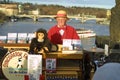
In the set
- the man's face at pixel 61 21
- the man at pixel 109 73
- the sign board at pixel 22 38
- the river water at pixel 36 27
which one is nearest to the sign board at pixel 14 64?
the sign board at pixel 22 38

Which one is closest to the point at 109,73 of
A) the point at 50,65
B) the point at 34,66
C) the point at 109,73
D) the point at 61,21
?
the point at 109,73

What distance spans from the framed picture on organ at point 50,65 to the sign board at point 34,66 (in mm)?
183

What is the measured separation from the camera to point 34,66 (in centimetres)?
→ 701

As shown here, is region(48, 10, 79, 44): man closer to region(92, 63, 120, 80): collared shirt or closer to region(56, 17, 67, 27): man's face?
region(56, 17, 67, 27): man's face

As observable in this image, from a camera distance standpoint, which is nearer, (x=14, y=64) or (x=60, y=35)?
(x=14, y=64)

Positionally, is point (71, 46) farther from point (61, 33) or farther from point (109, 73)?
point (109, 73)

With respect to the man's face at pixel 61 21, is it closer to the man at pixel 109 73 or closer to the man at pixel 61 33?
the man at pixel 61 33

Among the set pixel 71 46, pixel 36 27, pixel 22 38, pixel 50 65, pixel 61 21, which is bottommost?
pixel 36 27

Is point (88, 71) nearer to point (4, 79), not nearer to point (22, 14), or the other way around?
point (4, 79)

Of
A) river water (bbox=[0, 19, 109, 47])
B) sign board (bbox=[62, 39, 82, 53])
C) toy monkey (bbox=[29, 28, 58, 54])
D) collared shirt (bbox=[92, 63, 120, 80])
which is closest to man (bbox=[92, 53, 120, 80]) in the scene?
collared shirt (bbox=[92, 63, 120, 80])

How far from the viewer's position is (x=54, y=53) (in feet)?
24.0

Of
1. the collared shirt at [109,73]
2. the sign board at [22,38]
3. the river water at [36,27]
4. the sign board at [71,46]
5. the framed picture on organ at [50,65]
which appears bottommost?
the river water at [36,27]

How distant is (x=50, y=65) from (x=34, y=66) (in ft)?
1.22

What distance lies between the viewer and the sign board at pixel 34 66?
22.9 ft
